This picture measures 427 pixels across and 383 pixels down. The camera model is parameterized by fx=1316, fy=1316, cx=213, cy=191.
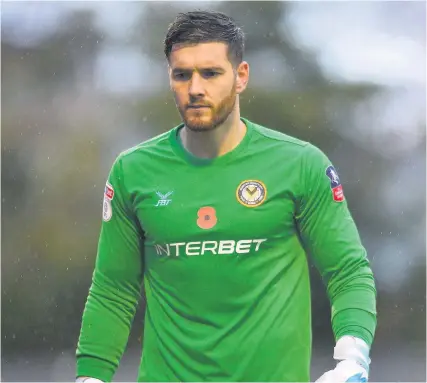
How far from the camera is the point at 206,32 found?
600 centimetres

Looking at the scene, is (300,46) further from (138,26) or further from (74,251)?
(74,251)

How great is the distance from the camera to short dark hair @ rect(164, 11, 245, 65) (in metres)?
6.00

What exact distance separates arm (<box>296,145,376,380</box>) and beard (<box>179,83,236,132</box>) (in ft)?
1.47

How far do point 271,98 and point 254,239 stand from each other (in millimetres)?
9635

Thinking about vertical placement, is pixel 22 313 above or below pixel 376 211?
below

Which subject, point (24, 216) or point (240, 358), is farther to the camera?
point (24, 216)

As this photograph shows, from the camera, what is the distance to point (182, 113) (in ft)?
19.6

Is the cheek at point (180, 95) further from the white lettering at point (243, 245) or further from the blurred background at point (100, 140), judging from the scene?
the blurred background at point (100, 140)

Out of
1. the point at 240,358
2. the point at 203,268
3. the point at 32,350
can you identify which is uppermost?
the point at 203,268

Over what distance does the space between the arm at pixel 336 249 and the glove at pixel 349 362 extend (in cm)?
6

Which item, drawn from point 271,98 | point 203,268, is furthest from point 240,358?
point 271,98

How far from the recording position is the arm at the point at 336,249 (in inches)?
232

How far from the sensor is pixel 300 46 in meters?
15.8

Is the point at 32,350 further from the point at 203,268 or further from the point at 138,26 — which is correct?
the point at 203,268
